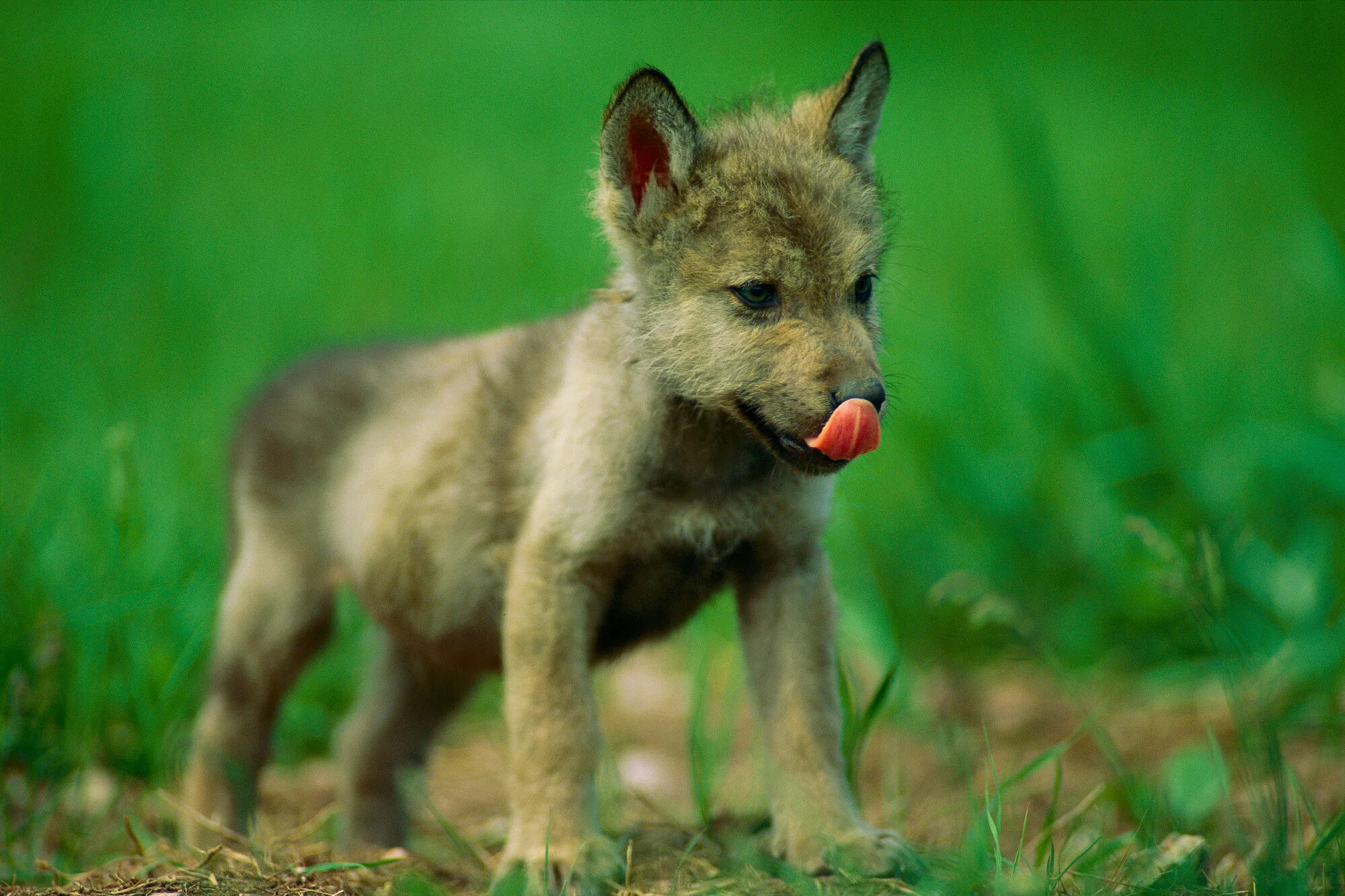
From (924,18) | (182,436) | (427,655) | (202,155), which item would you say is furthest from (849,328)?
(924,18)

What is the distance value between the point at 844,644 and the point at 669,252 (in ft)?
8.54

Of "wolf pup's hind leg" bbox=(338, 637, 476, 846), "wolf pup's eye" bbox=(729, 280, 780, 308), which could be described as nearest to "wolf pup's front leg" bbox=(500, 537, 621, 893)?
"wolf pup's eye" bbox=(729, 280, 780, 308)

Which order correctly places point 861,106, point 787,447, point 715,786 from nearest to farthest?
point 787,447, point 861,106, point 715,786

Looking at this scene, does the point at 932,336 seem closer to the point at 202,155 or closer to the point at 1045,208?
the point at 1045,208

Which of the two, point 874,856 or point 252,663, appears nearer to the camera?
point 874,856

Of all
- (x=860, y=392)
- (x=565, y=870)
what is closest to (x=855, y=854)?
(x=565, y=870)

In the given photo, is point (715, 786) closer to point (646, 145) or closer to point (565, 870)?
point (565, 870)

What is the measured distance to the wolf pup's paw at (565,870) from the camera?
3084 millimetres

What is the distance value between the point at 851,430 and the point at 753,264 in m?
0.49

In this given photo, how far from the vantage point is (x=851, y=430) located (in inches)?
113

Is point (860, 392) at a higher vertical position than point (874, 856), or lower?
higher

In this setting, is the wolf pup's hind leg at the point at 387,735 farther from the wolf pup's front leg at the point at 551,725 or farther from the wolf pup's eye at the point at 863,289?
the wolf pup's eye at the point at 863,289

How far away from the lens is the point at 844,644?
5.40 metres

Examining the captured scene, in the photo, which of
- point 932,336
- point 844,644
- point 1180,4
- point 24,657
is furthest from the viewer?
point 1180,4
